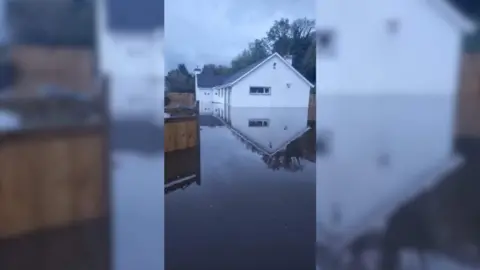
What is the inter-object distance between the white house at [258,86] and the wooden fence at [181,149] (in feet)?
0.28

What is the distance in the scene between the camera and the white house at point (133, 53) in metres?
1.45

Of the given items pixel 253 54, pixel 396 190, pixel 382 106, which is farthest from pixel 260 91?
pixel 396 190

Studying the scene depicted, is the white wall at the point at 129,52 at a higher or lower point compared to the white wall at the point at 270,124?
higher

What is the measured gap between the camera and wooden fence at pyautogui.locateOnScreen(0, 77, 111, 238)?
4.73 ft

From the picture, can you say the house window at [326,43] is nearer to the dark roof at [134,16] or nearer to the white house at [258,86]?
the white house at [258,86]

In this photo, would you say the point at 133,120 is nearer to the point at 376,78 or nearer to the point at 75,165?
the point at 75,165

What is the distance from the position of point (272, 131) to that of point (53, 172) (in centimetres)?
76

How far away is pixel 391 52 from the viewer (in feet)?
5.00

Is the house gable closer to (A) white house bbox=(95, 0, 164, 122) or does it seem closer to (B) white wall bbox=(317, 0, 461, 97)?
(B) white wall bbox=(317, 0, 461, 97)

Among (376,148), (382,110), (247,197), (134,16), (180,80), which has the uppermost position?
(134,16)

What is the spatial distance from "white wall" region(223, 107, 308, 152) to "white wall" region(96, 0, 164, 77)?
31 cm

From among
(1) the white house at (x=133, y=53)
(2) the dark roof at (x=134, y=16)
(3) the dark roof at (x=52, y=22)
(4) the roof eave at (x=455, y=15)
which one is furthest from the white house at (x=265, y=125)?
(4) the roof eave at (x=455, y=15)

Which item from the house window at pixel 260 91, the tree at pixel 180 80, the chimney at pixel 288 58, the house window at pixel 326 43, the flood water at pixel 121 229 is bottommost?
the flood water at pixel 121 229

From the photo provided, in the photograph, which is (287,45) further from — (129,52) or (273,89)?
(129,52)
